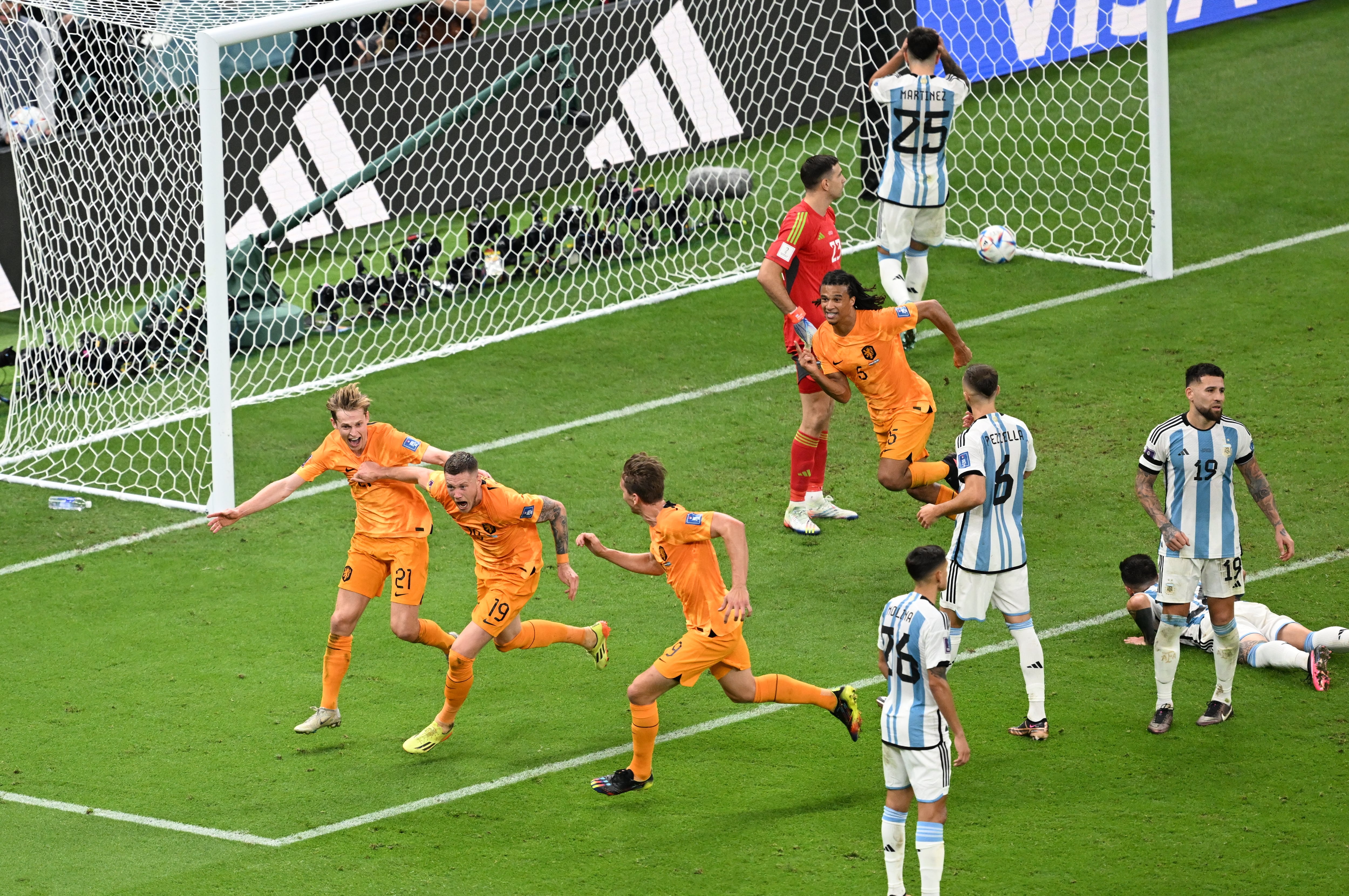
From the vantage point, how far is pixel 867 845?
7.40m

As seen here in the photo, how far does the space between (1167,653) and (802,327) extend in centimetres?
323

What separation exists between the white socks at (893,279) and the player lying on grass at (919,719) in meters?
6.38

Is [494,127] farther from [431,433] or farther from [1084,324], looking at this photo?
[1084,324]

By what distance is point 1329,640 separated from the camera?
8.68 m

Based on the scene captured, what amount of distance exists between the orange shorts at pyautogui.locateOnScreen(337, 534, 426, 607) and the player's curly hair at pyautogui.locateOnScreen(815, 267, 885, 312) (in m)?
2.78

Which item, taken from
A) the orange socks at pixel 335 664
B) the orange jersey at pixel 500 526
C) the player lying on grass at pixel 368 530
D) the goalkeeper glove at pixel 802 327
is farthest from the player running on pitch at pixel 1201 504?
A: the orange socks at pixel 335 664

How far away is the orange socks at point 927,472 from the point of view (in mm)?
9492

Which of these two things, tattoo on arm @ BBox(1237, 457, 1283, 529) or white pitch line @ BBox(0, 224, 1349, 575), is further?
white pitch line @ BBox(0, 224, 1349, 575)

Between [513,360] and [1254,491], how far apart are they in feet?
24.2

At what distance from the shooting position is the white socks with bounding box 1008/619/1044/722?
8.09 meters

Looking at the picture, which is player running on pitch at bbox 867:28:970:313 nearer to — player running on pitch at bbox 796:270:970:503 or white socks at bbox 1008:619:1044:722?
player running on pitch at bbox 796:270:970:503

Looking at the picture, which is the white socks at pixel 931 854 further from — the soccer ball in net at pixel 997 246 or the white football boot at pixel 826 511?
the soccer ball in net at pixel 997 246

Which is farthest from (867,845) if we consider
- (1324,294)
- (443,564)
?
(1324,294)

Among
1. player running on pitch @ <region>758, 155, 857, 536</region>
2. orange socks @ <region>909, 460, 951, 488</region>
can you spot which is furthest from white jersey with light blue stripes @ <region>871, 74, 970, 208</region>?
orange socks @ <region>909, 460, 951, 488</region>
